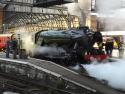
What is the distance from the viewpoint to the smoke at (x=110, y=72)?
1366 centimetres

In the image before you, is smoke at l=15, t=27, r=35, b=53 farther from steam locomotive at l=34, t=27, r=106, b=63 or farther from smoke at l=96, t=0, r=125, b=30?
smoke at l=96, t=0, r=125, b=30

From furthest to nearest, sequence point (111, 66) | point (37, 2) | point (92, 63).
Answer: point (37, 2)
point (92, 63)
point (111, 66)

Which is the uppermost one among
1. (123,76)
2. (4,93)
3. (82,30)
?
(82,30)

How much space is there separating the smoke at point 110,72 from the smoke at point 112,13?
1.88 m

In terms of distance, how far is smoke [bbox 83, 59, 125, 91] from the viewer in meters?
13.7

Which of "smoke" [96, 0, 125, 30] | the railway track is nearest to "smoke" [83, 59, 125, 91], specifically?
the railway track

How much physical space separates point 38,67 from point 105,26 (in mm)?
3529

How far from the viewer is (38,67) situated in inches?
601

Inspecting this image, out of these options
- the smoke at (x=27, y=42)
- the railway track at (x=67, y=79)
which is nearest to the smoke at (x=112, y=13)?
the railway track at (x=67, y=79)

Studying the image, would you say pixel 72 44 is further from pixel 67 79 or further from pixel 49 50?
pixel 67 79

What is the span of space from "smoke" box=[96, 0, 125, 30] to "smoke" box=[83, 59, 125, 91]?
6.15 feet

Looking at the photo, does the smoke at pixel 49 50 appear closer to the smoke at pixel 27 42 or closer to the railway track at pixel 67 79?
the smoke at pixel 27 42

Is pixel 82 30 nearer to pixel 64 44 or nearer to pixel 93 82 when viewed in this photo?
pixel 64 44

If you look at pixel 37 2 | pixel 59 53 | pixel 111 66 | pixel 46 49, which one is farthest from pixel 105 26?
pixel 37 2
